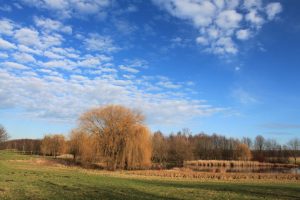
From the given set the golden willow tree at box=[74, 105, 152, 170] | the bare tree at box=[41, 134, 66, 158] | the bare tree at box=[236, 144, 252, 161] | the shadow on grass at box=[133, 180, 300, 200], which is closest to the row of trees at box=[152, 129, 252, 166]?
the bare tree at box=[236, 144, 252, 161]

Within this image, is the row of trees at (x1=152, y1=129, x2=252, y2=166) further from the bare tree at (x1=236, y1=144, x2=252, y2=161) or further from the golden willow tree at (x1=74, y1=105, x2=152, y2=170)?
the golden willow tree at (x1=74, y1=105, x2=152, y2=170)

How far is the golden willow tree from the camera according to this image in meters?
44.6

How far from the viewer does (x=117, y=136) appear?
4512 centimetres

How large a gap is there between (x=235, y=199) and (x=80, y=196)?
674 centimetres

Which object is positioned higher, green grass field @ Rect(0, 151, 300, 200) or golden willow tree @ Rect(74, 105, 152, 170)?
golden willow tree @ Rect(74, 105, 152, 170)

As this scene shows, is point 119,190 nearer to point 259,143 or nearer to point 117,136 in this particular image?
point 117,136

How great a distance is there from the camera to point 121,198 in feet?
42.8

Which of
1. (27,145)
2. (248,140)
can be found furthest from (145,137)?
(27,145)

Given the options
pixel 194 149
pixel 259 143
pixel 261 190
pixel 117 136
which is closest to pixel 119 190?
pixel 261 190

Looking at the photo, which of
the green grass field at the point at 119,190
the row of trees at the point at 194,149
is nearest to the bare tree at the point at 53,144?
the row of trees at the point at 194,149

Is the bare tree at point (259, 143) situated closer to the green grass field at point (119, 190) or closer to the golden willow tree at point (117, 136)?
the golden willow tree at point (117, 136)

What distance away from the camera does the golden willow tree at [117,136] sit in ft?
146

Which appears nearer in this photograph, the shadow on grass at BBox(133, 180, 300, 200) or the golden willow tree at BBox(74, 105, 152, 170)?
the shadow on grass at BBox(133, 180, 300, 200)

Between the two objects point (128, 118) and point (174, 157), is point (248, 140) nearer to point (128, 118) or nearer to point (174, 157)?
point (174, 157)
